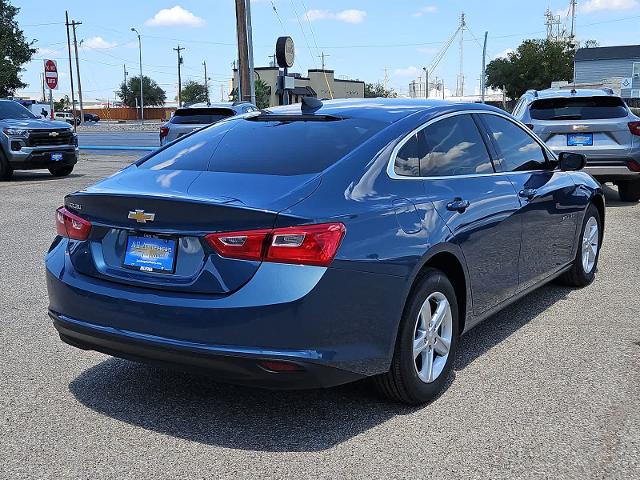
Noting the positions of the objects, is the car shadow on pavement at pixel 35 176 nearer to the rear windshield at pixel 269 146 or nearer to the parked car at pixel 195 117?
the parked car at pixel 195 117

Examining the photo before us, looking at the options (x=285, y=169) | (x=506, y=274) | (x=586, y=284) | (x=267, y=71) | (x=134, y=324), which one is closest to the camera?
(x=134, y=324)

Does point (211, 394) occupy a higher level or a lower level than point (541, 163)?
lower

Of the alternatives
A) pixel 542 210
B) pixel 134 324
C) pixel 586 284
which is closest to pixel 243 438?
pixel 134 324

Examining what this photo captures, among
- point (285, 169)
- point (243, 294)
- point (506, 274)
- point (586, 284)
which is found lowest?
point (586, 284)

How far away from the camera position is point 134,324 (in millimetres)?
3533

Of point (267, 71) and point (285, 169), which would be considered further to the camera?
point (267, 71)

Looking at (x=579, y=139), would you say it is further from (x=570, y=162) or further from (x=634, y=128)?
(x=570, y=162)

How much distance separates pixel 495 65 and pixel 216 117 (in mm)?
86042

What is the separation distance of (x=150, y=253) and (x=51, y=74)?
72.3 feet

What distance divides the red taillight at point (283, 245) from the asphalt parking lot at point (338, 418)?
0.91m

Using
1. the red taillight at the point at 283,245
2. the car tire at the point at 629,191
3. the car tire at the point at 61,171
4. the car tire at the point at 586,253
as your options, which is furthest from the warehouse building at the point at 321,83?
the red taillight at the point at 283,245

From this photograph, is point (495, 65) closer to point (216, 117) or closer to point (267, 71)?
point (267, 71)

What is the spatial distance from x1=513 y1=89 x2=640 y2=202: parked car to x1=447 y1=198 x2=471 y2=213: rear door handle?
7.12 metres

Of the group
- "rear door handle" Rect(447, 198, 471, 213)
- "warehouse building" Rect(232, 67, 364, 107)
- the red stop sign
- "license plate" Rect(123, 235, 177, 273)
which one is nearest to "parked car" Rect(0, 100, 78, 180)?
the red stop sign
